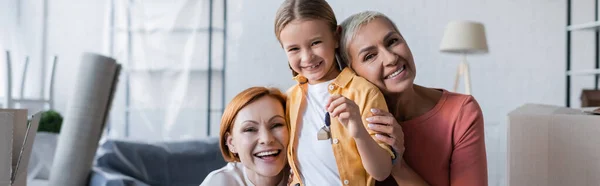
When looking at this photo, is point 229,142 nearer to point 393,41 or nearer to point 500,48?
point 393,41

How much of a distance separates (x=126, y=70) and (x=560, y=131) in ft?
14.6

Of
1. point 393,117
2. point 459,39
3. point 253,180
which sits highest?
point 459,39

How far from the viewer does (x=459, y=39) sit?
4.29 meters

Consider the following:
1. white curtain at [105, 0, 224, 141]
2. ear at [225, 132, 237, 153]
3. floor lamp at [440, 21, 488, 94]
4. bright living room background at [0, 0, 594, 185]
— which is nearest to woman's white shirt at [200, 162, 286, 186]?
ear at [225, 132, 237, 153]

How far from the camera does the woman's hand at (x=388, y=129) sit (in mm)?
893

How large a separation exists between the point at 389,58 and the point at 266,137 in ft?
0.80

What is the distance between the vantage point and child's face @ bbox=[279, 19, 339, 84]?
0.95 meters

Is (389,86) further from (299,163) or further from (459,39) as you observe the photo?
(459,39)

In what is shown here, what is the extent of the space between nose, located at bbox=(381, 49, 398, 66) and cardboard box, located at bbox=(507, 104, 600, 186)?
0.27 metres

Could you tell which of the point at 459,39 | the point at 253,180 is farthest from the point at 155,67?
the point at 253,180

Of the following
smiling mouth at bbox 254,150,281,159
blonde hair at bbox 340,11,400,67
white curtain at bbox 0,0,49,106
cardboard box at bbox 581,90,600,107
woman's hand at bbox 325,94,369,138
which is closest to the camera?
woman's hand at bbox 325,94,369,138

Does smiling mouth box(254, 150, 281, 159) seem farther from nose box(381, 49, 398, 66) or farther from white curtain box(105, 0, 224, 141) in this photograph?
white curtain box(105, 0, 224, 141)

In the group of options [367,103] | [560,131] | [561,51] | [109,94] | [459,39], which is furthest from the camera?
[561,51]

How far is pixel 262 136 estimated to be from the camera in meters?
1.05
